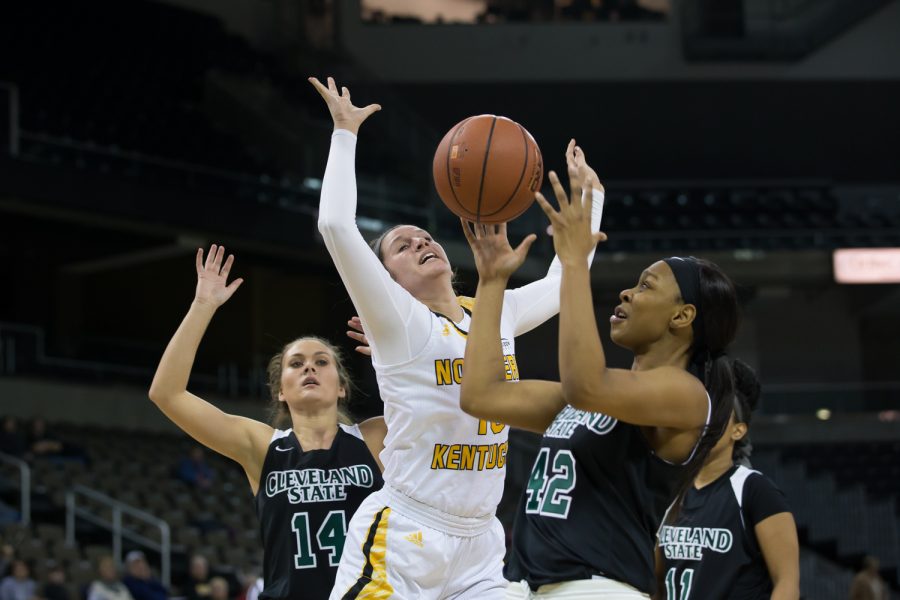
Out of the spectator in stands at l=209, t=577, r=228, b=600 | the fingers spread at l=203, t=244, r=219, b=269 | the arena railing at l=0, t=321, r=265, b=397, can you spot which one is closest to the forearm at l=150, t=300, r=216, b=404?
the fingers spread at l=203, t=244, r=219, b=269

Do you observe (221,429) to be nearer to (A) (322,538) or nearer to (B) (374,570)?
(A) (322,538)

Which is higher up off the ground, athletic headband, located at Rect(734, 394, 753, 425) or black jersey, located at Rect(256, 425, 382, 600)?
athletic headband, located at Rect(734, 394, 753, 425)

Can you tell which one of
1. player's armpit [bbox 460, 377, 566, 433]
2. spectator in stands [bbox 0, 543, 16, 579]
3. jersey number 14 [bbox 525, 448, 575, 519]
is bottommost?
spectator in stands [bbox 0, 543, 16, 579]

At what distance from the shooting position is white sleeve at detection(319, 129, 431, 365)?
3785mm

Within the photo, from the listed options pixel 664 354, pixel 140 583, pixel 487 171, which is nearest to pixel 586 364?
pixel 664 354

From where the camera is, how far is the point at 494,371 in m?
3.37

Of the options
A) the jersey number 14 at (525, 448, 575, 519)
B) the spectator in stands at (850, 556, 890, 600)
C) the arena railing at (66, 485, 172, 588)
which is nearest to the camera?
the jersey number 14 at (525, 448, 575, 519)

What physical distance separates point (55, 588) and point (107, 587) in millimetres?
427

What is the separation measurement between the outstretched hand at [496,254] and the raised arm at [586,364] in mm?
132

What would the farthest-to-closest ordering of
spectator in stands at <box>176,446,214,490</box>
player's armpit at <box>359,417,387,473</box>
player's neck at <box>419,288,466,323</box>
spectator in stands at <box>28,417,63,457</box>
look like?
spectator in stands at <box>176,446,214,490</box> → spectator in stands at <box>28,417,63,457</box> → player's armpit at <box>359,417,387,473</box> → player's neck at <box>419,288,466,323</box>

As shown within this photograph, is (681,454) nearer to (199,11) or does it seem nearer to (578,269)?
(578,269)

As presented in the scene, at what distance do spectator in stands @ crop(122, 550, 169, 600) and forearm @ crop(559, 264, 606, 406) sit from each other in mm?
8529

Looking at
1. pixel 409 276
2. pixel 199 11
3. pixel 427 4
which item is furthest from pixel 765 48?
pixel 409 276

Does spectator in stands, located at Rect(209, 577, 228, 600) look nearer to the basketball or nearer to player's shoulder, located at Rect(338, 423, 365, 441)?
player's shoulder, located at Rect(338, 423, 365, 441)
